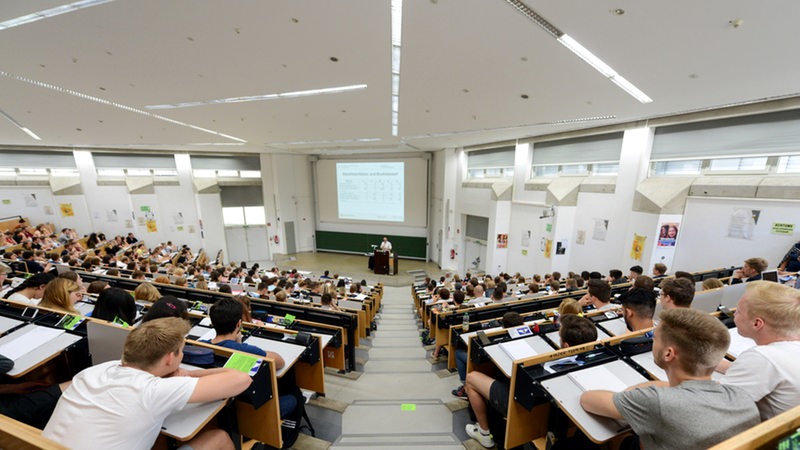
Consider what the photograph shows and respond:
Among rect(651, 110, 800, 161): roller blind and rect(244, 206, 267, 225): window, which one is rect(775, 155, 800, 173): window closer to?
rect(651, 110, 800, 161): roller blind

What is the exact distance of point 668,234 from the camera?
5570 millimetres

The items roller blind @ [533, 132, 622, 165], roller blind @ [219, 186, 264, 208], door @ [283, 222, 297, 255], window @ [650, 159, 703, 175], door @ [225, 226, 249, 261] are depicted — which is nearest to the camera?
window @ [650, 159, 703, 175]

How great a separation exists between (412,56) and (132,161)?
14.5 m

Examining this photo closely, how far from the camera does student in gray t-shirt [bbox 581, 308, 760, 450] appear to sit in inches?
46.4

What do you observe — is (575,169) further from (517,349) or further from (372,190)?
(372,190)

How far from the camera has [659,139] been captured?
5.79 m

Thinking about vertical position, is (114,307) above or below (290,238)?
above

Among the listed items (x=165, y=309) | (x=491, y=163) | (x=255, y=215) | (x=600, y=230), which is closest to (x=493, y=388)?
(x=165, y=309)

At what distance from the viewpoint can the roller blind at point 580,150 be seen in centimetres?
662

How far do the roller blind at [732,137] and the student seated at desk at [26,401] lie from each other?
9.32 m

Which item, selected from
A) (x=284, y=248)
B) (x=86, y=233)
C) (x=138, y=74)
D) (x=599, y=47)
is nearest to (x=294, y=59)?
(x=138, y=74)

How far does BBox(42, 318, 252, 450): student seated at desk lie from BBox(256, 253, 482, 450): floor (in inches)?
55.4

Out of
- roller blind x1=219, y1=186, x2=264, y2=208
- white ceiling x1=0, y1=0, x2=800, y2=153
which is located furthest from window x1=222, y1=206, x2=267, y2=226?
white ceiling x1=0, y1=0, x2=800, y2=153

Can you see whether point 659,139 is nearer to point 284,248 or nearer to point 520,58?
point 520,58
